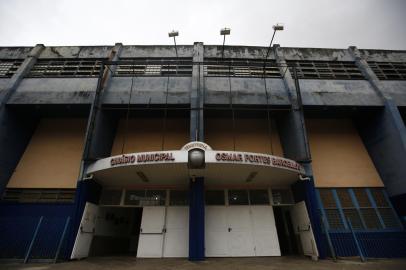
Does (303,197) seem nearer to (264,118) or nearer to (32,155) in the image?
(264,118)

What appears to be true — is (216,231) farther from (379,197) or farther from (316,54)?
(316,54)

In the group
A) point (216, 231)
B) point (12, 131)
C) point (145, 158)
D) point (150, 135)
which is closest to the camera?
point (145, 158)

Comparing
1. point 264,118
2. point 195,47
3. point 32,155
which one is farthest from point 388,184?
point 32,155

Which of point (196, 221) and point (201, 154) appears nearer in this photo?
point (201, 154)

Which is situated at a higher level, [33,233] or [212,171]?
[212,171]

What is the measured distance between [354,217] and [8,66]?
24.7 meters

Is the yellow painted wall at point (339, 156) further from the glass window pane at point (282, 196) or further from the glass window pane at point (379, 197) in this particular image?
the glass window pane at point (282, 196)

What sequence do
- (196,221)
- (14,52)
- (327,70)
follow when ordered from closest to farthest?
(196,221) < (327,70) < (14,52)

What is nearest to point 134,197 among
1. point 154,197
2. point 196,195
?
point 154,197

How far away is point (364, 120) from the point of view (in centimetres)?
1465

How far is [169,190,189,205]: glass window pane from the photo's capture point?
1207 centimetres

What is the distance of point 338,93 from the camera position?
14023mm

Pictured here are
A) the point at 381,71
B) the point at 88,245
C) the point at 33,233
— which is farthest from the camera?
the point at 381,71

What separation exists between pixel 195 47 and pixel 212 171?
10279 millimetres
